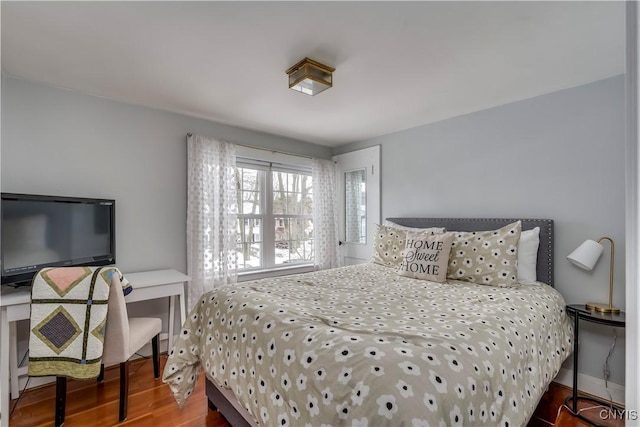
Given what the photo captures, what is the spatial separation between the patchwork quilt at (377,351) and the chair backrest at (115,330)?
1.02ft

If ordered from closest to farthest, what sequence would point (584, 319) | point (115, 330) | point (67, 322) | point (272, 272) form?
1. point (67, 322)
2. point (115, 330)
3. point (584, 319)
4. point (272, 272)

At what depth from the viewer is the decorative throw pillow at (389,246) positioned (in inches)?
112

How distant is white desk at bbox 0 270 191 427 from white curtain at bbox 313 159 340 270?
6.13ft

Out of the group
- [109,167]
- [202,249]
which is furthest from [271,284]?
[109,167]

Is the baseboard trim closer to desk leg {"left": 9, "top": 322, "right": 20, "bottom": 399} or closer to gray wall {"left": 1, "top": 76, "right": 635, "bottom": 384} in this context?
gray wall {"left": 1, "top": 76, "right": 635, "bottom": 384}

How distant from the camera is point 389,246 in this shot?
2.94 meters

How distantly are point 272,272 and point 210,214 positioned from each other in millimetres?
1069

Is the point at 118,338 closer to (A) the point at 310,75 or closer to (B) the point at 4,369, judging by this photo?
(B) the point at 4,369

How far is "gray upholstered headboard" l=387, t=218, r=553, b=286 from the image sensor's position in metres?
2.26

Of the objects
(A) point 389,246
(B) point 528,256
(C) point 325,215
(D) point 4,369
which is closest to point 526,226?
(B) point 528,256

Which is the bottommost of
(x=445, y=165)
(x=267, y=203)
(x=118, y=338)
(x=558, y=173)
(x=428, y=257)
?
(x=118, y=338)

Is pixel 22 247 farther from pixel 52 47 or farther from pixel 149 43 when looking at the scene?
pixel 149 43

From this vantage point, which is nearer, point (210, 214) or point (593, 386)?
point (593, 386)

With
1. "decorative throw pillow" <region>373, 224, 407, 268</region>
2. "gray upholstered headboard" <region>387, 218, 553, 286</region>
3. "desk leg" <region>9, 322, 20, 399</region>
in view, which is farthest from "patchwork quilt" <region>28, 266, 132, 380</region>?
"gray upholstered headboard" <region>387, 218, 553, 286</region>
